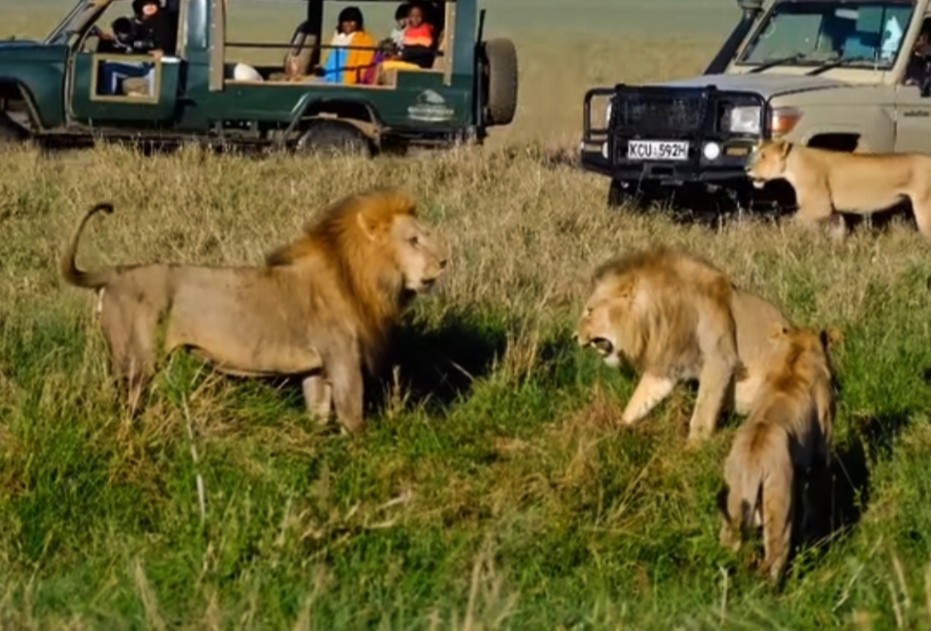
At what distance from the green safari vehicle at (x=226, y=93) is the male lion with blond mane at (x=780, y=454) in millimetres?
11088

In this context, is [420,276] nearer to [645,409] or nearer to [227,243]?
[645,409]

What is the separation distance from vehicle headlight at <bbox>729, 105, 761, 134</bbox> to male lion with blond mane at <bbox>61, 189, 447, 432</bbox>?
20.8 ft

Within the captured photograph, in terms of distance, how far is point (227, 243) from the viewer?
10.9 meters

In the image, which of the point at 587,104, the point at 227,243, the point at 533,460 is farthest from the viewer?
the point at 587,104

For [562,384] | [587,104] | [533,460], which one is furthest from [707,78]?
[533,460]

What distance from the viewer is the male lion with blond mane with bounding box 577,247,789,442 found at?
7.18 metres

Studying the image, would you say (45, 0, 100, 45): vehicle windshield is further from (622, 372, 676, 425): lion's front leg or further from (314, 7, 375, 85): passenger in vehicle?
(622, 372, 676, 425): lion's front leg

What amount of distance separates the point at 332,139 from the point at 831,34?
4777 mm

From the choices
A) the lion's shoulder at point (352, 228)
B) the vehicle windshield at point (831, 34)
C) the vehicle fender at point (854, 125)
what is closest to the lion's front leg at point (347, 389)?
the lion's shoulder at point (352, 228)

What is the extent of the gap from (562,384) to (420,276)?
1.04m

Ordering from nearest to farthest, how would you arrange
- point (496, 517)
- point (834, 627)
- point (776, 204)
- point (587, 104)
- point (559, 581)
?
1. point (834, 627)
2. point (559, 581)
3. point (496, 517)
4. point (776, 204)
5. point (587, 104)

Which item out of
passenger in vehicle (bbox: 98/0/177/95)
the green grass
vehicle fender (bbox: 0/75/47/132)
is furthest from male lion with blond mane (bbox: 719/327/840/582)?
vehicle fender (bbox: 0/75/47/132)

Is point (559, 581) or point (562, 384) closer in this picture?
point (559, 581)

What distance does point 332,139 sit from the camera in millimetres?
17625
